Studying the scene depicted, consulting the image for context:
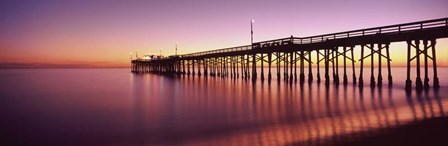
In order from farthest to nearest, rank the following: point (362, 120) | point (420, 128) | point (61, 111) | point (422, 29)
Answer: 1. point (422, 29)
2. point (61, 111)
3. point (362, 120)
4. point (420, 128)

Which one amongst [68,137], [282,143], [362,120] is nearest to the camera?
[282,143]

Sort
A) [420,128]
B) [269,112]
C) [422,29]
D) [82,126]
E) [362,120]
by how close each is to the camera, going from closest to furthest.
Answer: [420,128] → [362,120] → [82,126] → [269,112] → [422,29]

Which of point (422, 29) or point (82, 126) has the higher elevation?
point (422, 29)

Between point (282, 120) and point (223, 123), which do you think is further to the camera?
point (282, 120)

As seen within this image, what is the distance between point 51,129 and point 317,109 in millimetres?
10420

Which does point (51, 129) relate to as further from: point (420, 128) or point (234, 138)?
point (420, 128)

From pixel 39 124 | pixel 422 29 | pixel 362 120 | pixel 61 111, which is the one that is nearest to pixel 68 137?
pixel 39 124

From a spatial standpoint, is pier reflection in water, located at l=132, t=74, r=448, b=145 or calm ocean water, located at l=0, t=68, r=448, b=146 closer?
pier reflection in water, located at l=132, t=74, r=448, b=145

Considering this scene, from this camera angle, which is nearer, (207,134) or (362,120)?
(207,134)

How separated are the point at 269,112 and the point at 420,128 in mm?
6561

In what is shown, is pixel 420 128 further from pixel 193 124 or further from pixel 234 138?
pixel 193 124

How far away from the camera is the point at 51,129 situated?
1280 centimetres

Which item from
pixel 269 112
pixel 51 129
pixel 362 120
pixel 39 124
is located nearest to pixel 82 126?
pixel 51 129

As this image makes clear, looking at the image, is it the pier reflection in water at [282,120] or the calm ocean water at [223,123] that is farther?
the calm ocean water at [223,123]
